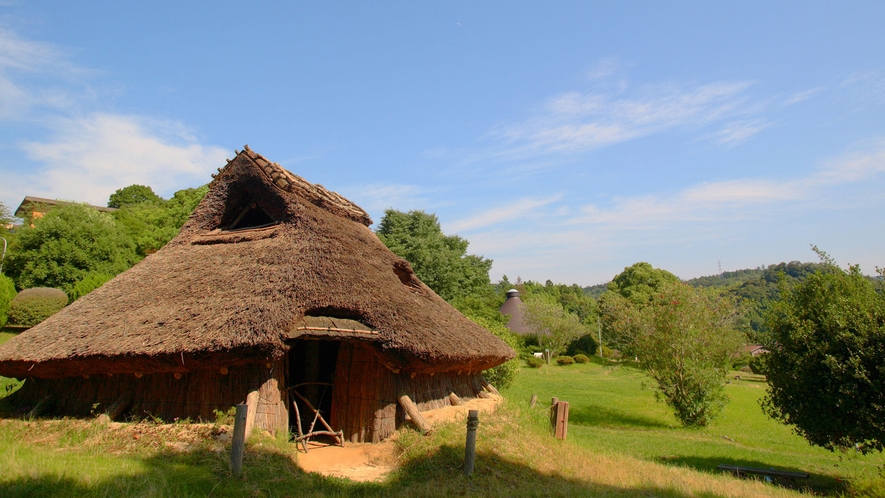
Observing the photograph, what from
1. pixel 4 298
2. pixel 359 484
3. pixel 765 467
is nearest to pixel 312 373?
pixel 359 484

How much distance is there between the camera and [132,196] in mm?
55656

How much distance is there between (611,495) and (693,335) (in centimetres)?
1386

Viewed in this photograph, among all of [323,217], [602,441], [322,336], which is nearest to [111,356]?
[322,336]

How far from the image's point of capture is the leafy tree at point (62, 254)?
2662 centimetres

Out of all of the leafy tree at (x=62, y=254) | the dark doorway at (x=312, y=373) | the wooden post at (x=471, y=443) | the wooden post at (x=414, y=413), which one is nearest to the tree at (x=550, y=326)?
the leafy tree at (x=62, y=254)

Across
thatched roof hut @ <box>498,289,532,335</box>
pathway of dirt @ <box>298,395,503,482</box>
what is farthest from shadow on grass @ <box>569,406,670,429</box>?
thatched roof hut @ <box>498,289,532,335</box>

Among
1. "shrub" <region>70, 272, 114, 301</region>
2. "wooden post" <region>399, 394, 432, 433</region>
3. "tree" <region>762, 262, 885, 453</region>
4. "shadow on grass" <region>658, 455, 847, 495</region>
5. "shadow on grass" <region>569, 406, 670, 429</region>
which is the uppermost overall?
"shrub" <region>70, 272, 114, 301</region>

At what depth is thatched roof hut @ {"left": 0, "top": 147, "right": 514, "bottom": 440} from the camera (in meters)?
8.69

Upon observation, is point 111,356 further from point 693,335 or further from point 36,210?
point 36,210

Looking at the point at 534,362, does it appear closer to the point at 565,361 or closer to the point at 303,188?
the point at 565,361

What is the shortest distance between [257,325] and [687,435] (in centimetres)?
1588

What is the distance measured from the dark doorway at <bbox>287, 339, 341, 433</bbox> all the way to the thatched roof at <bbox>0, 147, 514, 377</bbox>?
1748 millimetres

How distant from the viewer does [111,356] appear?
28.3ft

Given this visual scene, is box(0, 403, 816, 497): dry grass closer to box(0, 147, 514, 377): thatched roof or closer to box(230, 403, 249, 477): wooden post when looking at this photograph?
box(230, 403, 249, 477): wooden post
